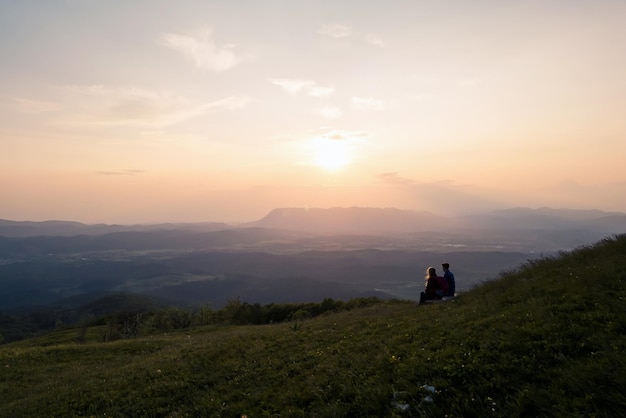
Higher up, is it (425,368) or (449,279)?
(449,279)

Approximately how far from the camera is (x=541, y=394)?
7227 mm

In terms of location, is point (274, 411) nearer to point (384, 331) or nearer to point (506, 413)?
point (506, 413)

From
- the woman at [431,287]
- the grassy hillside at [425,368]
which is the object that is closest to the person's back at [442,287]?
the woman at [431,287]

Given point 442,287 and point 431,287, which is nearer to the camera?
point 442,287

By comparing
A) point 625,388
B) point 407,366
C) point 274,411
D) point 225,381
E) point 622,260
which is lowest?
point 225,381

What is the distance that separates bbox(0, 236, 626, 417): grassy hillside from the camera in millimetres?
7781

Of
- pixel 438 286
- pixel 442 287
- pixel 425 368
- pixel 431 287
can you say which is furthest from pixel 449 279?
pixel 425 368

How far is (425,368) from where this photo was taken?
10.1m

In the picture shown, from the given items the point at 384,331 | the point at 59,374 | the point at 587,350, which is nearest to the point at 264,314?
the point at 59,374

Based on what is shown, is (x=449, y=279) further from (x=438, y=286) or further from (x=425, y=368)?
(x=425, y=368)

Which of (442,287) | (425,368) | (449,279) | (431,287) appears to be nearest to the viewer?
(425,368)

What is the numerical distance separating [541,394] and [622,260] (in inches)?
482

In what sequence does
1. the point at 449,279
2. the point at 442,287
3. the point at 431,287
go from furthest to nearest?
the point at 431,287, the point at 449,279, the point at 442,287

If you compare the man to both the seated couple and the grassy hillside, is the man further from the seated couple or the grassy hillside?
the grassy hillside
